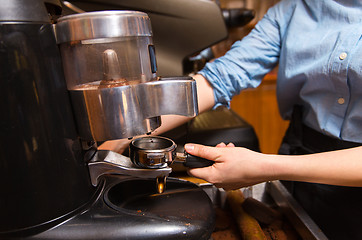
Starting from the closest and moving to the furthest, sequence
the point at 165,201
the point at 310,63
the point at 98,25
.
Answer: the point at 98,25, the point at 165,201, the point at 310,63

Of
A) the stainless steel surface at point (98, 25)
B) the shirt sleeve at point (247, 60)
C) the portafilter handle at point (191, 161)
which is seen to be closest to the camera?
the stainless steel surface at point (98, 25)

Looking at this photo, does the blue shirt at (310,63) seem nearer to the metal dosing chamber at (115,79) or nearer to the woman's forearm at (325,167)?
the woman's forearm at (325,167)

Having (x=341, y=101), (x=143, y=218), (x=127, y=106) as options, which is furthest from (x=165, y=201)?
(x=341, y=101)

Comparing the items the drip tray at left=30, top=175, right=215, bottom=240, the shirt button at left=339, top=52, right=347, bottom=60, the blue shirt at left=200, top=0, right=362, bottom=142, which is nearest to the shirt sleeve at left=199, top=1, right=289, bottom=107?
the blue shirt at left=200, top=0, right=362, bottom=142

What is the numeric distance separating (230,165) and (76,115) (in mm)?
236

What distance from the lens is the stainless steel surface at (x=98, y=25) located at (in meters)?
0.28

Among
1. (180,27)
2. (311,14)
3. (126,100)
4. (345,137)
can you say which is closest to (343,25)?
(311,14)

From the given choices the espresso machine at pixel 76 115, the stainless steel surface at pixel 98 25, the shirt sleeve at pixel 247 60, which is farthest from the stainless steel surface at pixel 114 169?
the shirt sleeve at pixel 247 60

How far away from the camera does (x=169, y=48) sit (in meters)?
0.61

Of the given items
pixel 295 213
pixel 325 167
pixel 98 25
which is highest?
pixel 98 25

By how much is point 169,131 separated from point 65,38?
0.34 metres

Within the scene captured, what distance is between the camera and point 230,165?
411 millimetres

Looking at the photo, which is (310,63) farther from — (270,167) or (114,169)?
(114,169)

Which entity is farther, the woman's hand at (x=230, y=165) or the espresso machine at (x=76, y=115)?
the woman's hand at (x=230, y=165)
